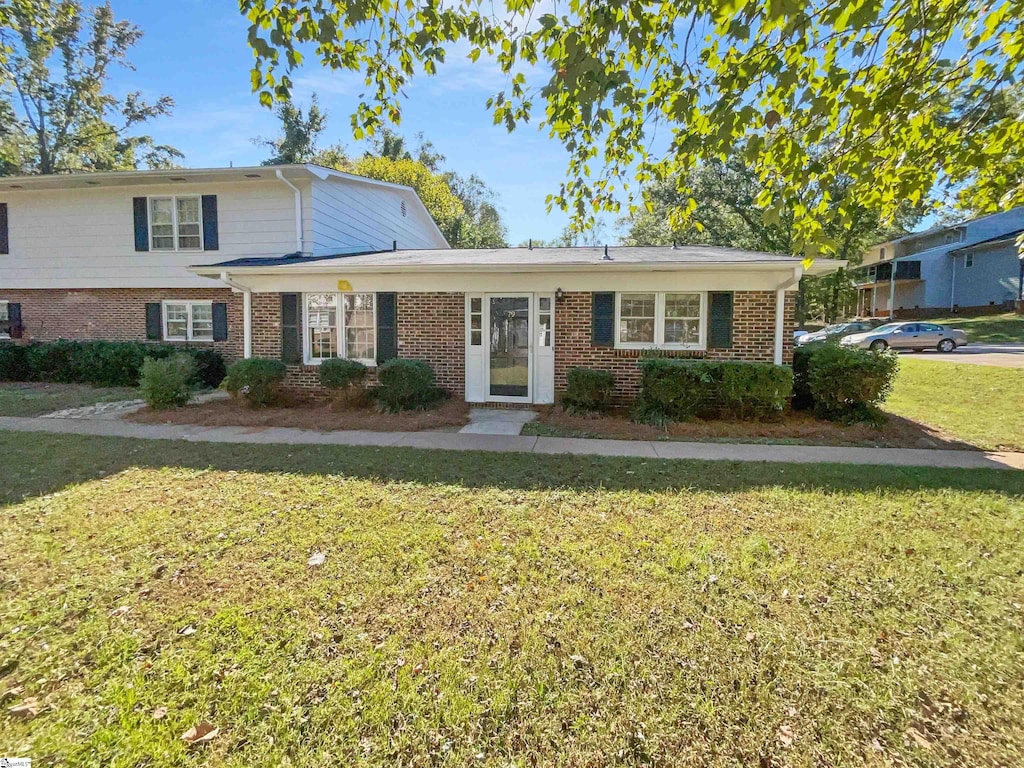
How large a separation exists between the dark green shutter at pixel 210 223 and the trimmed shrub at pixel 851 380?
45.4ft

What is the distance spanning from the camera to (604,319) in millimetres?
9320

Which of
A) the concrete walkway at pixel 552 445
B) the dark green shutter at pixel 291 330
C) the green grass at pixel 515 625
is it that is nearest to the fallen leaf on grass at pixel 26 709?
the green grass at pixel 515 625

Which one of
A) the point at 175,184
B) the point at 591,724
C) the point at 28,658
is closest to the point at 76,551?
the point at 28,658

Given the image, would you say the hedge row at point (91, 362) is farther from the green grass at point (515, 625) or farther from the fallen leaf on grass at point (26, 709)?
the fallen leaf on grass at point (26, 709)

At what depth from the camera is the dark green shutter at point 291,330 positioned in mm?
10445

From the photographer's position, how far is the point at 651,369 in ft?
A: 27.6

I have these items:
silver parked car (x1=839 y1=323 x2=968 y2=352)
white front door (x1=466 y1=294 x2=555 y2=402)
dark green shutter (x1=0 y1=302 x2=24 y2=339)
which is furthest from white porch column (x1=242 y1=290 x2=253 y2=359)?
silver parked car (x1=839 y1=323 x2=968 y2=352)

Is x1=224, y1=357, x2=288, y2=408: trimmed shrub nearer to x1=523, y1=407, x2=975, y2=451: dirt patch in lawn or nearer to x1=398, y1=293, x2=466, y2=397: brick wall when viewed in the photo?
x1=398, y1=293, x2=466, y2=397: brick wall

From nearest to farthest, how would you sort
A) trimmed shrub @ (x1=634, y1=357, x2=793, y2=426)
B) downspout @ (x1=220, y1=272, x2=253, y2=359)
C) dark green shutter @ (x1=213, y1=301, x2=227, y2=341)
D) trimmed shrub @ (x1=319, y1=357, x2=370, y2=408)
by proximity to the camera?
1. trimmed shrub @ (x1=634, y1=357, x2=793, y2=426)
2. trimmed shrub @ (x1=319, y1=357, x2=370, y2=408)
3. downspout @ (x1=220, y1=272, x2=253, y2=359)
4. dark green shutter @ (x1=213, y1=301, x2=227, y2=341)

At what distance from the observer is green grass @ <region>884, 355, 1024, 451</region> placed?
786 cm

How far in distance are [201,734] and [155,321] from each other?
14.2 meters

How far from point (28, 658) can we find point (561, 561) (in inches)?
117

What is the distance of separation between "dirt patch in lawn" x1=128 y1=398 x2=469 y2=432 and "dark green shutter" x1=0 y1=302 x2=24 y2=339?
895 centimetres

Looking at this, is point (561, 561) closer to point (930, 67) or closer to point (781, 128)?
point (781, 128)
